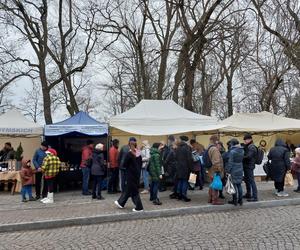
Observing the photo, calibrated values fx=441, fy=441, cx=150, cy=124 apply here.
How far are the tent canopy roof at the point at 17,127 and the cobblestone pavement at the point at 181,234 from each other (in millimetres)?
7575

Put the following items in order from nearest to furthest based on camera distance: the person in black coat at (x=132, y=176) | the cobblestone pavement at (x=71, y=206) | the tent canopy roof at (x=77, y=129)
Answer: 1. the cobblestone pavement at (x=71, y=206)
2. the person in black coat at (x=132, y=176)
3. the tent canopy roof at (x=77, y=129)

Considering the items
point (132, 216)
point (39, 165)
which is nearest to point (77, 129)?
point (39, 165)

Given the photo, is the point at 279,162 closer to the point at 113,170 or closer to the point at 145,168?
the point at 145,168

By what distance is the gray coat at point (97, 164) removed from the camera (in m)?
12.9

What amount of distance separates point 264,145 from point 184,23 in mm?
7601

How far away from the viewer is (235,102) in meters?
44.2

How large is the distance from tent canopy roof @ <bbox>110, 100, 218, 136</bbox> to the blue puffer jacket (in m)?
4.39

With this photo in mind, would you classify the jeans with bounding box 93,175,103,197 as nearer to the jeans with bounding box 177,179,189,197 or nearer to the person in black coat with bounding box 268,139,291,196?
the jeans with bounding box 177,179,189,197

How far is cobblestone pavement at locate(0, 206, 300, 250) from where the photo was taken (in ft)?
24.5

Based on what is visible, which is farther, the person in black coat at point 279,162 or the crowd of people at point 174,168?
the person in black coat at point 279,162

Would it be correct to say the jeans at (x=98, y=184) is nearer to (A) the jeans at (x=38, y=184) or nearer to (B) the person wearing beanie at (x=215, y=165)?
(A) the jeans at (x=38, y=184)

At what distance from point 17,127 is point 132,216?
8.00m

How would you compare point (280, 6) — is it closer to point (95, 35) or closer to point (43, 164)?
point (95, 35)

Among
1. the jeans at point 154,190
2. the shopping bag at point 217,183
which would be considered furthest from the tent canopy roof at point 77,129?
the shopping bag at point 217,183
